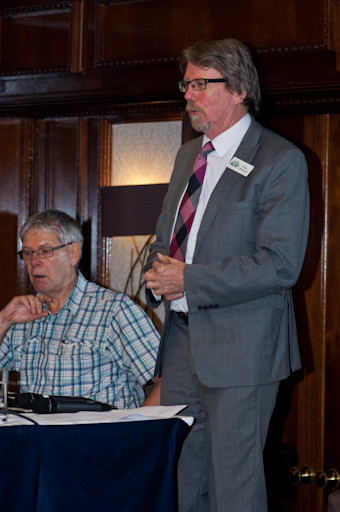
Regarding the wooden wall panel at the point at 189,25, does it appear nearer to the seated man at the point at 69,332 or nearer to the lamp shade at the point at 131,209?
the lamp shade at the point at 131,209

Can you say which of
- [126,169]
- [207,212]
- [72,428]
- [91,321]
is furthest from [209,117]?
[126,169]

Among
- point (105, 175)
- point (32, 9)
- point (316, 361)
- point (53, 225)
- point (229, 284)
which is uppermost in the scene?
point (32, 9)

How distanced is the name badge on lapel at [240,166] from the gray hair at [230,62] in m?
0.28

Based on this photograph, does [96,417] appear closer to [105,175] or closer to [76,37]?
[105,175]

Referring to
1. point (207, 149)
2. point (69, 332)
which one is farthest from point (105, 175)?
point (207, 149)

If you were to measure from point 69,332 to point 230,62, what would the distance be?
1180 mm

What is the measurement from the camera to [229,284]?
1.84 m

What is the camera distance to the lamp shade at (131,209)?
3.38 meters

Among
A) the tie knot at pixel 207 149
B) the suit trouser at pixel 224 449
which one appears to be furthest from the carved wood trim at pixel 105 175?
the suit trouser at pixel 224 449

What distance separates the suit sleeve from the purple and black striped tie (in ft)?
0.47

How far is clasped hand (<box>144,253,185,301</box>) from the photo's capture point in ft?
6.32

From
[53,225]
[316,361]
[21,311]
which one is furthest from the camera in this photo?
[316,361]

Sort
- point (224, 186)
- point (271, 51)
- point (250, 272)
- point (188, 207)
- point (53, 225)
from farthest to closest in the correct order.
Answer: point (271, 51) → point (53, 225) → point (188, 207) → point (224, 186) → point (250, 272)

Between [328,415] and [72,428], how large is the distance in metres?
2.41
